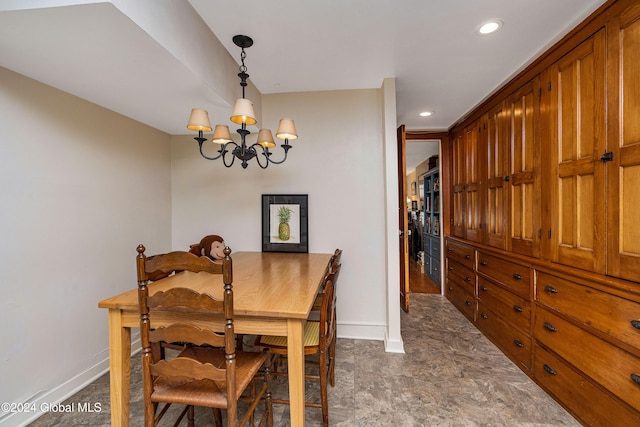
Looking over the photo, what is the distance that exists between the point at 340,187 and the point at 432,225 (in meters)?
2.67

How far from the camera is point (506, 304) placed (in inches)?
94.3

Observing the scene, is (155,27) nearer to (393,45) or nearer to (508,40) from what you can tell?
(393,45)

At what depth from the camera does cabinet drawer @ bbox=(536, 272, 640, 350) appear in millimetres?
1372

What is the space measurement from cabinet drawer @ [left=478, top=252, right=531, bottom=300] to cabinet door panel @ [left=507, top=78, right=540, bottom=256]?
153 millimetres

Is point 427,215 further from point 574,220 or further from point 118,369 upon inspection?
point 118,369

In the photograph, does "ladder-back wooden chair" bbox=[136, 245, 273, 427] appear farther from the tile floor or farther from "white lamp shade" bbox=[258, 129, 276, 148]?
"white lamp shade" bbox=[258, 129, 276, 148]

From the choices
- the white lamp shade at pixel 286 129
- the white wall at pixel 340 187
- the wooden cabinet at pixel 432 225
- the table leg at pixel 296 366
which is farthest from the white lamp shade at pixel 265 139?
the wooden cabinet at pixel 432 225

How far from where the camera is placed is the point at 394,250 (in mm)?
2500

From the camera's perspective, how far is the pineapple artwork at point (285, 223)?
9.45 feet

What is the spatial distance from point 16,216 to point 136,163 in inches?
42.5

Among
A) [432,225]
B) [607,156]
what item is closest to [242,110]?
[607,156]

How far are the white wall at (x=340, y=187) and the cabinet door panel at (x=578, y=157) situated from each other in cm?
135

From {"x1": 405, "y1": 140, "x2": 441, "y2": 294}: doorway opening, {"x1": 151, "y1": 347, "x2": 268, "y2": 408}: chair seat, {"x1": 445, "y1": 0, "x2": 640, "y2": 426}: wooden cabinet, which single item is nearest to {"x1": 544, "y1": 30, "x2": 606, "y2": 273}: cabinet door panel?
{"x1": 445, "y1": 0, "x2": 640, "y2": 426}: wooden cabinet

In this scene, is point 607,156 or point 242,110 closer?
point 607,156
